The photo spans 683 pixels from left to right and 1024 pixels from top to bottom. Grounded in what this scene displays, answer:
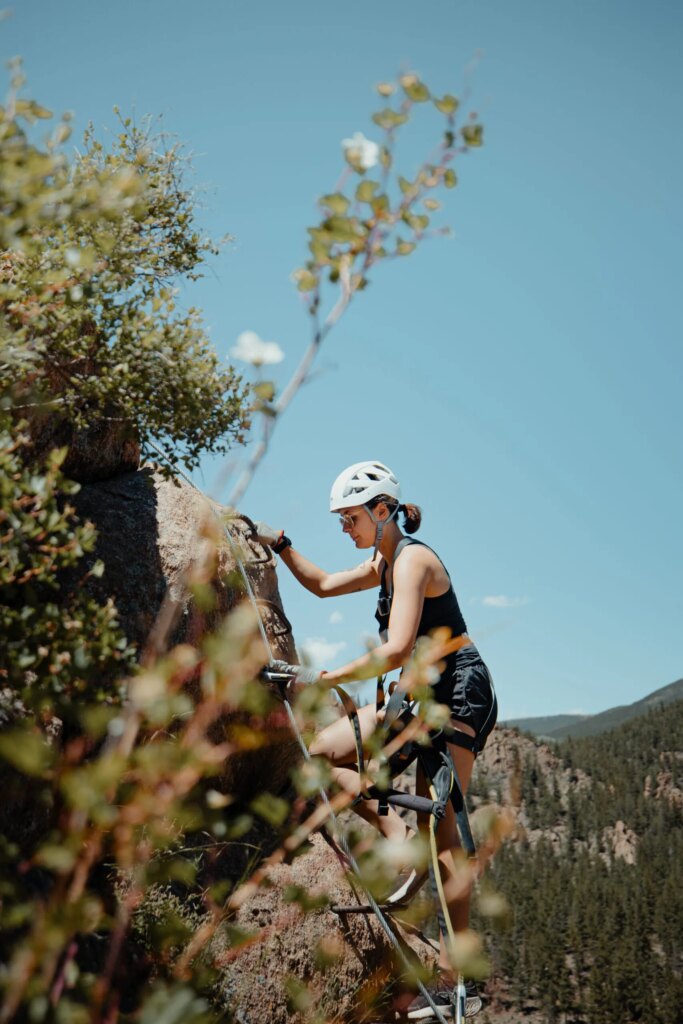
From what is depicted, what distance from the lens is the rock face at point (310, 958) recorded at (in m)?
5.89

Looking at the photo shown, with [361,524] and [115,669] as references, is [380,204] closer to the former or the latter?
[115,669]

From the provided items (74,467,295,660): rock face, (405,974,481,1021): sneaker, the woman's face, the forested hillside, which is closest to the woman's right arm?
(74,467,295,660): rock face

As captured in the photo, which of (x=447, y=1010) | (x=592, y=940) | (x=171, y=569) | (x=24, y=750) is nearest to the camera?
(x=24, y=750)

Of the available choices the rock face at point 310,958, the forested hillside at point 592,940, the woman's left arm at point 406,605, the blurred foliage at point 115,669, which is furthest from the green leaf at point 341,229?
the forested hillside at point 592,940

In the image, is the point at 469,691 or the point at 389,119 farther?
the point at 469,691

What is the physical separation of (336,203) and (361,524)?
4152 millimetres

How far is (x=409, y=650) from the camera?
4871mm

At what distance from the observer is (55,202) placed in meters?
2.83

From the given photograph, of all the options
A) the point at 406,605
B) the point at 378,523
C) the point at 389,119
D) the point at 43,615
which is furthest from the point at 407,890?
the point at 389,119

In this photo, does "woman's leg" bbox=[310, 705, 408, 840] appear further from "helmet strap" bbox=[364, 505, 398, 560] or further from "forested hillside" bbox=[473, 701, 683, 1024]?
"forested hillside" bbox=[473, 701, 683, 1024]

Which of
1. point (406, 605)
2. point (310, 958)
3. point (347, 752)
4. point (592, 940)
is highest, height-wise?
point (406, 605)

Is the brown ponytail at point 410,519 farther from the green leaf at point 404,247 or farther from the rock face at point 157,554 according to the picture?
the green leaf at point 404,247

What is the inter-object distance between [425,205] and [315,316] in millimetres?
532

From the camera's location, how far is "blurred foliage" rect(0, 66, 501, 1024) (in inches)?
67.6
